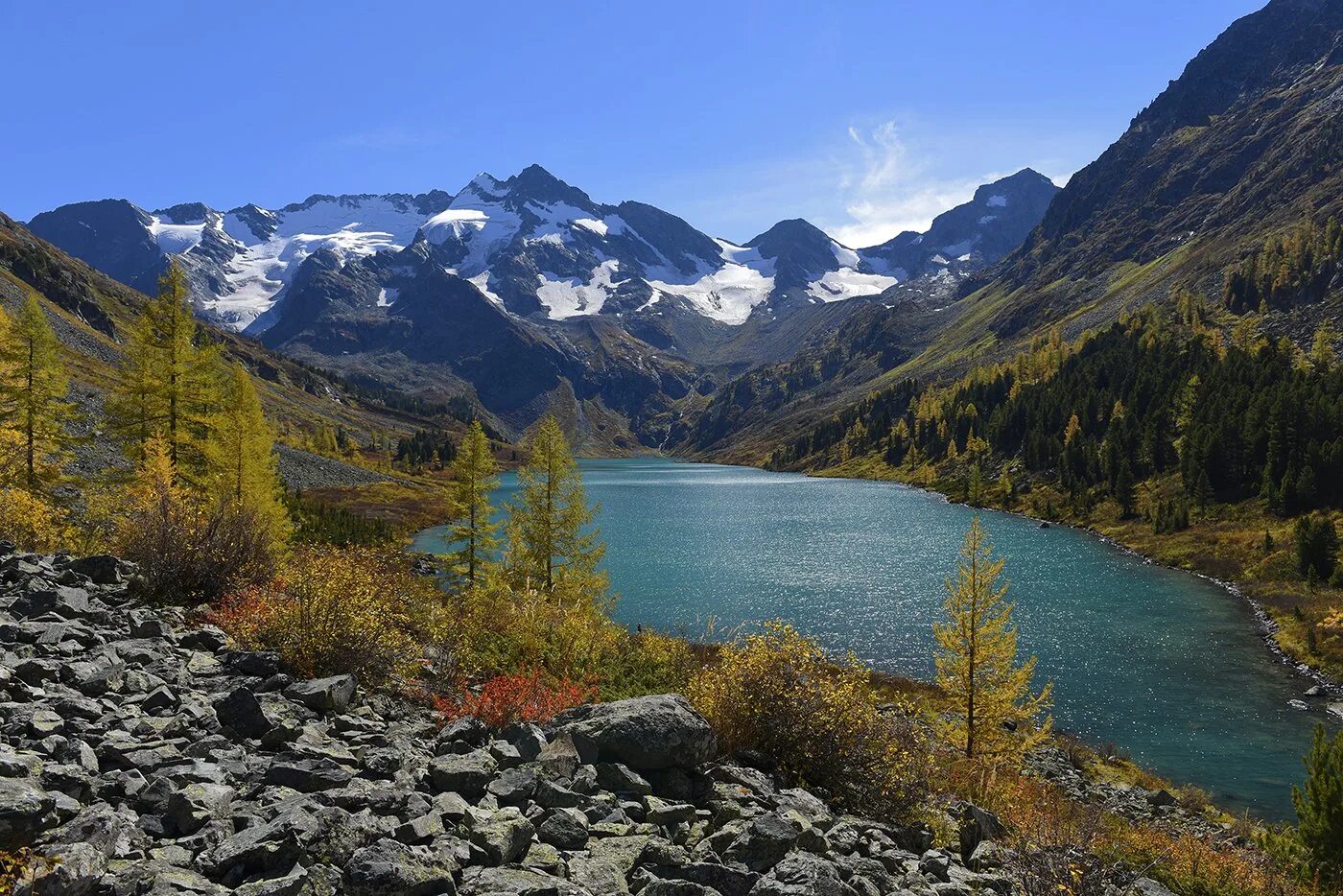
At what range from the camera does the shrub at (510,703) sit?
12094 millimetres

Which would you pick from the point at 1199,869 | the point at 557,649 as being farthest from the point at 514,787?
the point at 1199,869

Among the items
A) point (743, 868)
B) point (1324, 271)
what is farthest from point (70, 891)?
point (1324, 271)

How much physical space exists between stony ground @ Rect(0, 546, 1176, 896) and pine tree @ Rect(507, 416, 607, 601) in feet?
93.1

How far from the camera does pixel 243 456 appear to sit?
4094cm

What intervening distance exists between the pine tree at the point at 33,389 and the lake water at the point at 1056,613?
36.8 meters

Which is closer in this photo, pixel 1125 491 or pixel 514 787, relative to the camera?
pixel 514 787

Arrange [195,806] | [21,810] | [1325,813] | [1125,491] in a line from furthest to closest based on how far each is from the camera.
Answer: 1. [1125,491]
2. [1325,813]
3. [195,806]
4. [21,810]

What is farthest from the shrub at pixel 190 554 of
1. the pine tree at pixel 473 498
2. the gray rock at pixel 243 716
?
the pine tree at pixel 473 498

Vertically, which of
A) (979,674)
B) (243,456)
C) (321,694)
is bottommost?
(979,674)

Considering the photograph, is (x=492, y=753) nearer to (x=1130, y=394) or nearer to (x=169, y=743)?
(x=169, y=743)

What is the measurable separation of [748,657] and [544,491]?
30747 millimetres

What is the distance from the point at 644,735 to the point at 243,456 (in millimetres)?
39128

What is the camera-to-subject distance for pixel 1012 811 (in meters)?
15.0

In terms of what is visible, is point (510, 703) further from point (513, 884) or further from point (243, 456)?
point (243, 456)
